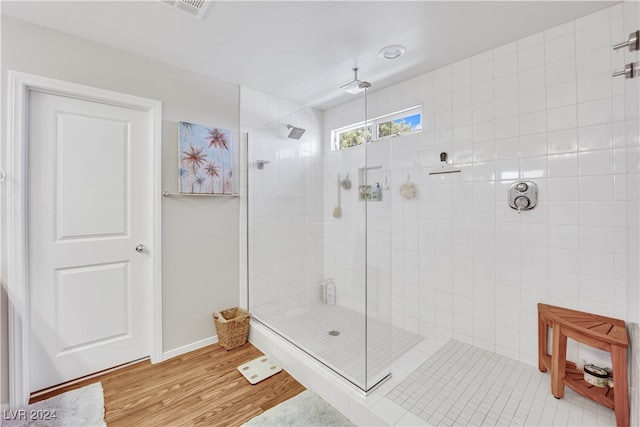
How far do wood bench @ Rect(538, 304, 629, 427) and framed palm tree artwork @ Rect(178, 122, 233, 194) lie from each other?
2.58 metres

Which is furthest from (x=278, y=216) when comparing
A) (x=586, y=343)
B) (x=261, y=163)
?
(x=586, y=343)

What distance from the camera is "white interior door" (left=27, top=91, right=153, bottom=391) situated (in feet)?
6.07

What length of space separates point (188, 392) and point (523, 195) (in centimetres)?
267

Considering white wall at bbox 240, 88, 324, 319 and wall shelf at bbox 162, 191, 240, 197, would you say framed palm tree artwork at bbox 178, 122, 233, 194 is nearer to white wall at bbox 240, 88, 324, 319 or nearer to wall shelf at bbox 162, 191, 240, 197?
wall shelf at bbox 162, 191, 240, 197

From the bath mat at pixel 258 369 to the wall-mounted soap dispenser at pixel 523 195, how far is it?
7.00 feet

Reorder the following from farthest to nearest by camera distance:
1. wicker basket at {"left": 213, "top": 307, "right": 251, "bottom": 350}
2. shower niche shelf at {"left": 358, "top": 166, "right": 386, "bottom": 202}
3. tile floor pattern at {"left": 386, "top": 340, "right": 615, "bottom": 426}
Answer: wicker basket at {"left": 213, "top": 307, "right": 251, "bottom": 350}
shower niche shelf at {"left": 358, "top": 166, "right": 386, "bottom": 202}
tile floor pattern at {"left": 386, "top": 340, "right": 615, "bottom": 426}

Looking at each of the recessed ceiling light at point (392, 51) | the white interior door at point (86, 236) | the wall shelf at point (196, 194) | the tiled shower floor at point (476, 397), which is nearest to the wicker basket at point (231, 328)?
the white interior door at point (86, 236)

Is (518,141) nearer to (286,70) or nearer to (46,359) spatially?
(286,70)

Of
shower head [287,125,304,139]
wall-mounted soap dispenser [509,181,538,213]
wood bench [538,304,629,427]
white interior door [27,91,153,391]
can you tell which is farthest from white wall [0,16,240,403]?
wood bench [538,304,629,427]

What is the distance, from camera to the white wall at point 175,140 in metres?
1.77

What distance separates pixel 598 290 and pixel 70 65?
12.1 ft

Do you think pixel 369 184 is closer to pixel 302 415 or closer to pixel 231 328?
pixel 302 415

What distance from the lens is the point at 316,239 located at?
2705 millimetres

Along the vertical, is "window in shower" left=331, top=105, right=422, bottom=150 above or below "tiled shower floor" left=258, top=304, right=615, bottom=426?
above
